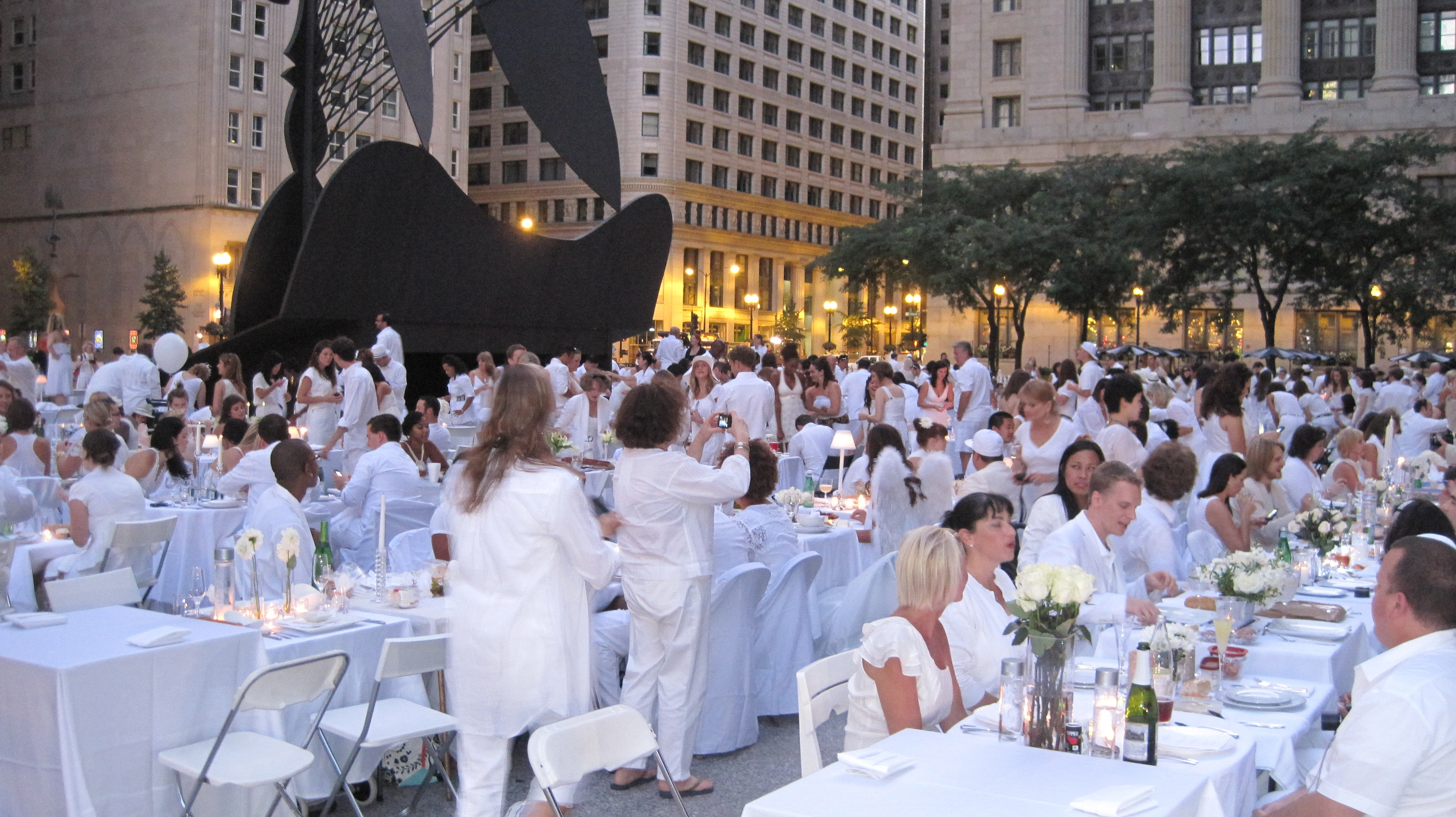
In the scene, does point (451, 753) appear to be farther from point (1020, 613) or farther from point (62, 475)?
point (62, 475)

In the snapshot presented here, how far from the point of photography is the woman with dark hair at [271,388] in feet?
48.4

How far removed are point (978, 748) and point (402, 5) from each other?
15.7 m

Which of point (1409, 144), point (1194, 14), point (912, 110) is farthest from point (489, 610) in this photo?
point (912, 110)

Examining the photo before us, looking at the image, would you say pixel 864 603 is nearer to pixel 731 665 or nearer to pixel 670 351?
pixel 731 665

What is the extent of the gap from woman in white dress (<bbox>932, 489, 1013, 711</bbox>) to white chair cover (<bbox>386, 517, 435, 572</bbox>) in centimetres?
349

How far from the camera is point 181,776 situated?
4789 mm

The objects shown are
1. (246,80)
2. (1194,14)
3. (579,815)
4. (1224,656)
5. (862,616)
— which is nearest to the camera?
(1224,656)

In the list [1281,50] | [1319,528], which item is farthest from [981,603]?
[1281,50]

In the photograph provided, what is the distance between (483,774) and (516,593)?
592 mm

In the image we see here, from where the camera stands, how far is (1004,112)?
187ft

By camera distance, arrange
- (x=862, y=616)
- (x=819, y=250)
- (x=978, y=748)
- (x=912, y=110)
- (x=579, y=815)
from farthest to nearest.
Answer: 1. (x=912, y=110)
2. (x=819, y=250)
3. (x=862, y=616)
4. (x=579, y=815)
5. (x=978, y=748)

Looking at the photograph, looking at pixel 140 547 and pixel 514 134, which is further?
pixel 514 134

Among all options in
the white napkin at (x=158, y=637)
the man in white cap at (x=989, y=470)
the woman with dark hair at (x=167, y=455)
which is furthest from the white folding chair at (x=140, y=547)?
the man in white cap at (x=989, y=470)

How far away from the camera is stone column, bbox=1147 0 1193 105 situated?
54125 mm
